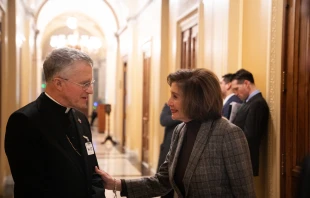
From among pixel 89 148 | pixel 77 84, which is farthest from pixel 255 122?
pixel 77 84

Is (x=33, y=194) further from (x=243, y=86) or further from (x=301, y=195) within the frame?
(x=243, y=86)

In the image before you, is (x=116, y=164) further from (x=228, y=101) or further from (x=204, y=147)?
(x=204, y=147)

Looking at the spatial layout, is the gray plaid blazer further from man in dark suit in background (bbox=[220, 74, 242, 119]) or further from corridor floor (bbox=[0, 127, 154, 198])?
corridor floor (bbox=[0, 127, 154, 198])

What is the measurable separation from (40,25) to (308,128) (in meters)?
15.6

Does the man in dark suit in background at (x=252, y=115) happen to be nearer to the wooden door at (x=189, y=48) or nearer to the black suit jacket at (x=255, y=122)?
the black suit jacket at (x=255, y=122)

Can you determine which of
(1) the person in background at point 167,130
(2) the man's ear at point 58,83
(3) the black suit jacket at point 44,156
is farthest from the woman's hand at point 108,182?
(1) the person in background at point 167,130

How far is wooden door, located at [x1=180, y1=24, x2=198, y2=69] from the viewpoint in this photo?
6.41m

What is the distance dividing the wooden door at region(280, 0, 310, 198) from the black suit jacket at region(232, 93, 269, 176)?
0.21 metres

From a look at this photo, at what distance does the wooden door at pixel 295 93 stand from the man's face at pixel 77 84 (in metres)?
1.95

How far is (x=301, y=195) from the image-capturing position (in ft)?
4.25

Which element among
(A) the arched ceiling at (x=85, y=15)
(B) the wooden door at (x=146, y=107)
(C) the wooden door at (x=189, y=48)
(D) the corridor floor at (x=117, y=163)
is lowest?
(D) the corridor floor at (x=117, y=163)

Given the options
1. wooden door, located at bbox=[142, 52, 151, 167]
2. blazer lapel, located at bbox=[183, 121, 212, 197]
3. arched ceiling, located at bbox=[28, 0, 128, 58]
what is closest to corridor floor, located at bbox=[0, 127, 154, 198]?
wooden door, located at bbox=[142, 52, 151, 167]

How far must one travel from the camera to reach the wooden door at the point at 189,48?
641 centimetres

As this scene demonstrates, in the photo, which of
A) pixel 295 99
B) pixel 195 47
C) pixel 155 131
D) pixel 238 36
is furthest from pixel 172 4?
pixel 295 99
